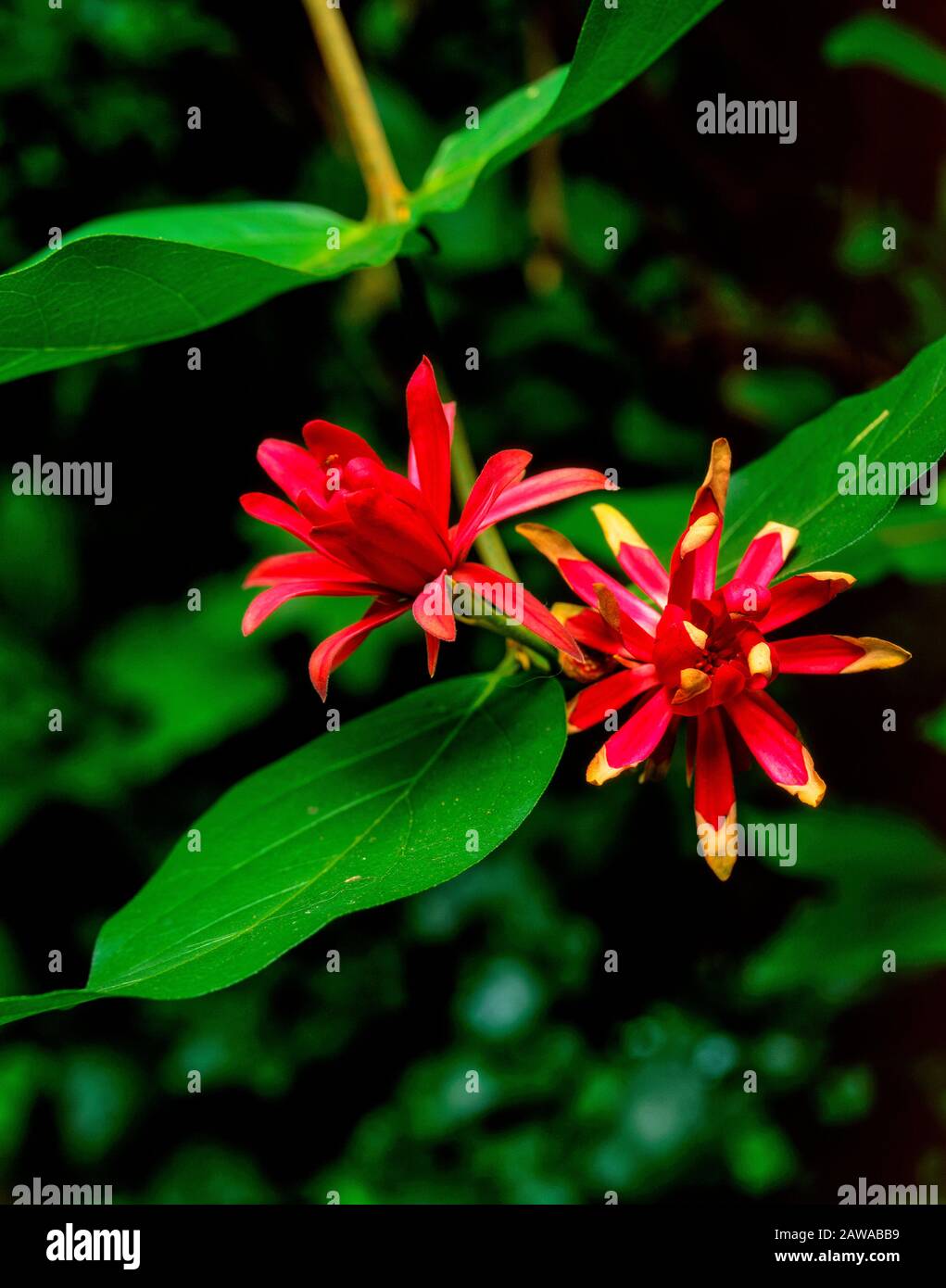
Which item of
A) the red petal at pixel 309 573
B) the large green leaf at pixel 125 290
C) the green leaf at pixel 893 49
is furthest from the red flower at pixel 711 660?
the green leaf at pixel 893 49

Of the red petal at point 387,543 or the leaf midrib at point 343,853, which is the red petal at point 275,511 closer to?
the red petal at point 387,543

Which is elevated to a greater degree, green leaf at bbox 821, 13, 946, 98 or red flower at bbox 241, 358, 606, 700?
green leaf at bbox 821, 13, 946, 98

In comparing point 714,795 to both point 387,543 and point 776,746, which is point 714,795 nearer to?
point 776,746

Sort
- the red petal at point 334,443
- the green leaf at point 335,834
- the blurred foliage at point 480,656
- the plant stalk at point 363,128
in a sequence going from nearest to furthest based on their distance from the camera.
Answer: the green leaf at point 335,834, the red petal at point 334,443, the plant stalk at point 363,128, the blurred foliage at point 480,656

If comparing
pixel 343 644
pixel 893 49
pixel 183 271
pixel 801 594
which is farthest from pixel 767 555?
pixel 893 49

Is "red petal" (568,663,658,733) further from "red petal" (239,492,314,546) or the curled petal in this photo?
"red petal" (239,492,314,546)

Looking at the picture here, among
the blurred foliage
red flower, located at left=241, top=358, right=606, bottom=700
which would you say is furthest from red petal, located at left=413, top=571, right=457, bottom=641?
the blurred foliage
